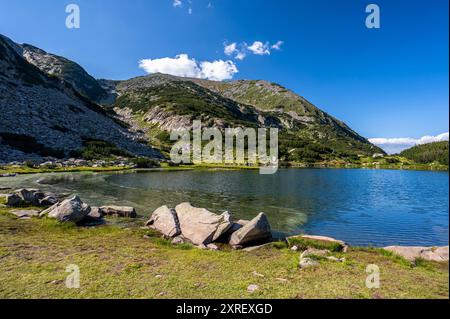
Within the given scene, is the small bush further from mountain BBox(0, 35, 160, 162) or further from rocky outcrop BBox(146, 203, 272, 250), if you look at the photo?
mountain BBox(0, 35, 160, 162)

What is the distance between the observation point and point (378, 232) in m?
29.3

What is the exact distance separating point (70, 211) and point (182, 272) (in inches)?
704

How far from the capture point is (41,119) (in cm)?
12769

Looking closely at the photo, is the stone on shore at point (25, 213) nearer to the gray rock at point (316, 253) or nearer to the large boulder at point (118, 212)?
the large boulder at point (118, 212)

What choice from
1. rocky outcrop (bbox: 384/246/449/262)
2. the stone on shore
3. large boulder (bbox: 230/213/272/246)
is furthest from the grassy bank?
the stone on shore

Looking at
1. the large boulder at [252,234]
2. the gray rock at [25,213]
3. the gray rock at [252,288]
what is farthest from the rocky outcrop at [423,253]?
the gray rock at [25,213]

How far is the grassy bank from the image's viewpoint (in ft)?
38.5

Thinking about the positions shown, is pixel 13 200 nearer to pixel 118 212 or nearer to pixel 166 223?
pixel 118 212

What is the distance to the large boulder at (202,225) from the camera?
74.2 ft

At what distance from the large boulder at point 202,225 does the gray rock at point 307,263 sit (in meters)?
8.21

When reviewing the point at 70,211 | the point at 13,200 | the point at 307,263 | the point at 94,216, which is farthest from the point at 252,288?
the point at 13,200

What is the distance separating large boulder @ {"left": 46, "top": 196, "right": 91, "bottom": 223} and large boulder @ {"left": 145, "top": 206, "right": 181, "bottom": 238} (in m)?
6.44

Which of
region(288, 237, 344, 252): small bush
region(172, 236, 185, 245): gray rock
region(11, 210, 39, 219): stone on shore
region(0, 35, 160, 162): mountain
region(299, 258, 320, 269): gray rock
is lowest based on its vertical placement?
region(172, 236, 185, 245): gray rock
